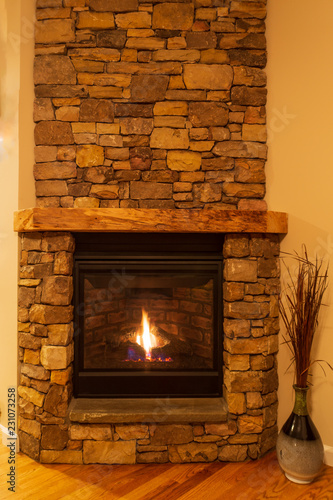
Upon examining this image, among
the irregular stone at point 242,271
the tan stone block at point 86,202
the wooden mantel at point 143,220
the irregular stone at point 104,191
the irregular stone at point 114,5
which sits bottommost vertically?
the irregular stone at point 242,271

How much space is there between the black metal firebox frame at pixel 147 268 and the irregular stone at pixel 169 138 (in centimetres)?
55

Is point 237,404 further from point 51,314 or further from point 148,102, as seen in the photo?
point 148,102

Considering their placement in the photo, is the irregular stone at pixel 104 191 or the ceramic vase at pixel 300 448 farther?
the irregular stone at pixel 104 191

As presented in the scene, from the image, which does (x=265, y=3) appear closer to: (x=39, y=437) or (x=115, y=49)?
(x=115, y=49)

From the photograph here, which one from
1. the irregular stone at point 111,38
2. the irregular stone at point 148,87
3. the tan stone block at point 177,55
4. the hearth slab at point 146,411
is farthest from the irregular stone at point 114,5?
the hearth slab at point 146,411

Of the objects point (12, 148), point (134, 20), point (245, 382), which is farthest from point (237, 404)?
point (134, 20)

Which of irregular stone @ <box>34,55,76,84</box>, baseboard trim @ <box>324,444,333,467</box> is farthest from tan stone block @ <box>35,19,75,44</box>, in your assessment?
baseboard trim @ <box>324,444,333,467</box>

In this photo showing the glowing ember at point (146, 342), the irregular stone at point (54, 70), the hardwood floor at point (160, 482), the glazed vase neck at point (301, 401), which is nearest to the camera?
the hardwood floor at point (160, 482)

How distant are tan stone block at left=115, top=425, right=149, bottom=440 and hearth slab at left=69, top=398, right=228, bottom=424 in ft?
0.19

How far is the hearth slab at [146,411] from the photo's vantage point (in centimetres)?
199

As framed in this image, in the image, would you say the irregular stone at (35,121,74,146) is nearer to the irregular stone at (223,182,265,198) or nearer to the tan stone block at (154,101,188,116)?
the tan stone block at (154,101,188,116)

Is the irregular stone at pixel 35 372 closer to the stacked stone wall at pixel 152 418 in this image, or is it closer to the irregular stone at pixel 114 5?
the stacked stone wall at pixel 152 418

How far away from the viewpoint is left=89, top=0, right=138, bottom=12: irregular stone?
2082 millimetres

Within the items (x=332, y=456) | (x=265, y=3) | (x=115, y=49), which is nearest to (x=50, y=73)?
(x=115, y=49)
